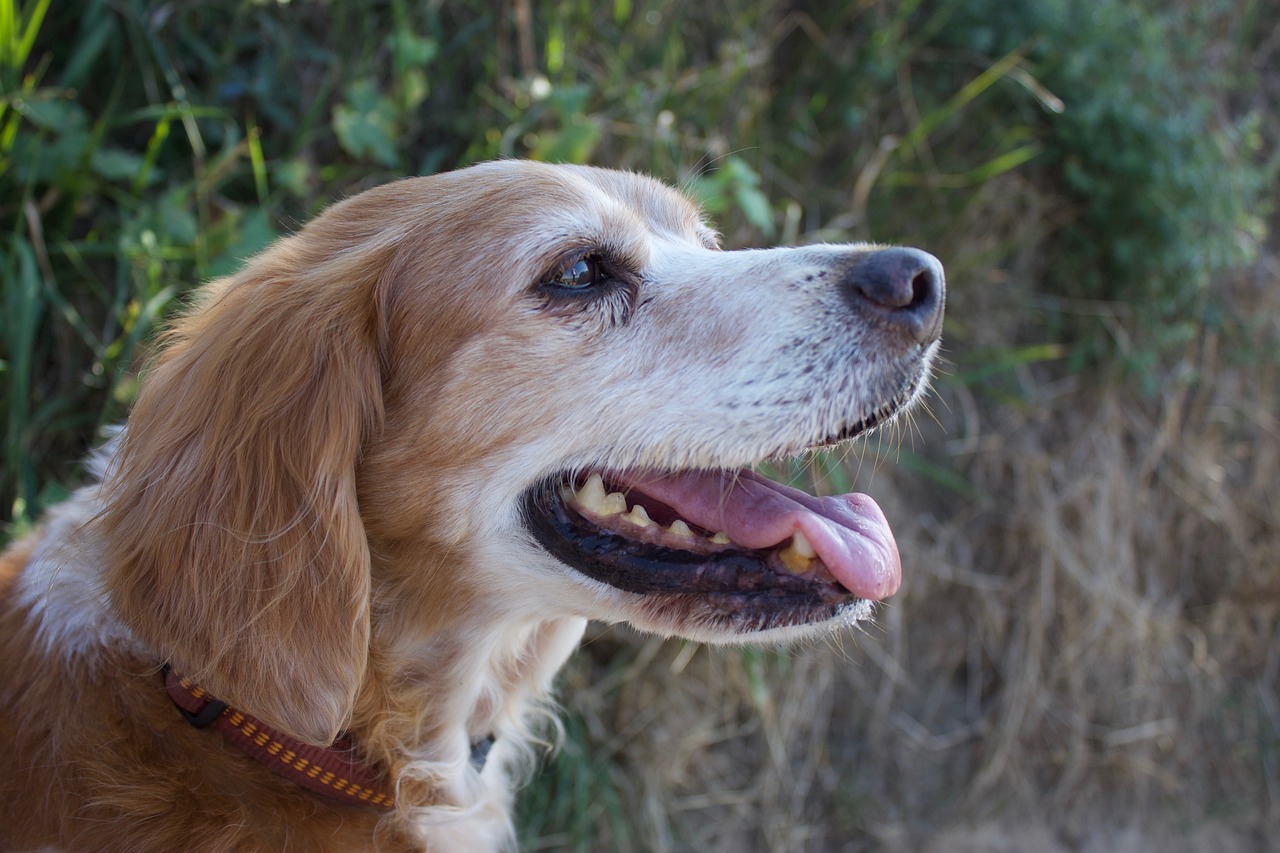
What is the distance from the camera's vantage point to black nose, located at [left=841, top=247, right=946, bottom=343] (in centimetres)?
201

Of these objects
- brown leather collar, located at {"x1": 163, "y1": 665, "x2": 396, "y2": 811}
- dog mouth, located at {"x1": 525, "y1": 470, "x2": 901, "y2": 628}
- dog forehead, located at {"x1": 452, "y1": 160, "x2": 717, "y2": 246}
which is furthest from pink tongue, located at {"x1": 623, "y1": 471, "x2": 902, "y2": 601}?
brown leather collar, located at {"x1": 163, "y1": 665, "x2": 396, "y2": 811}

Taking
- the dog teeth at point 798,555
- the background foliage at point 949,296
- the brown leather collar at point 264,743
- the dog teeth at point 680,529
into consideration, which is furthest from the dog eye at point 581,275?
the background foliage at point 949,296

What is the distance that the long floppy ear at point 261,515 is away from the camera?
6.05 ft

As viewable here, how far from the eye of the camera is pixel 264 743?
6.35 ft

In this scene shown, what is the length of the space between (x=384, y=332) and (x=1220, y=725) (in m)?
4.25

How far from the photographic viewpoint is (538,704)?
2.75m

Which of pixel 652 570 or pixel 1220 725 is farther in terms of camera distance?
pixel 1220 725

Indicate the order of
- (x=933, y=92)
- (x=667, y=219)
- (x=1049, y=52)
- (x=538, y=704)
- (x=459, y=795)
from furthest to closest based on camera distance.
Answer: (x=933, y=92), (x=1049, y=52), (x=538, y=704), (x=667, y=219), (x=459, y=795)

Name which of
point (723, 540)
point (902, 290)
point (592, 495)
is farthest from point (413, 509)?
point (902, 290)

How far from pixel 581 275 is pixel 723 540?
0.63 meters

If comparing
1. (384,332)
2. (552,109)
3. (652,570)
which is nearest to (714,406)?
(652,570)

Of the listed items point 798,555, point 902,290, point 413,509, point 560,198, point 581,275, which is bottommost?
point 798,555

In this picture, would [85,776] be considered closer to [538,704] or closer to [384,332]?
[384,332]

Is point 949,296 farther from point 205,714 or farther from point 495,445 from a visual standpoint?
point 205,714
